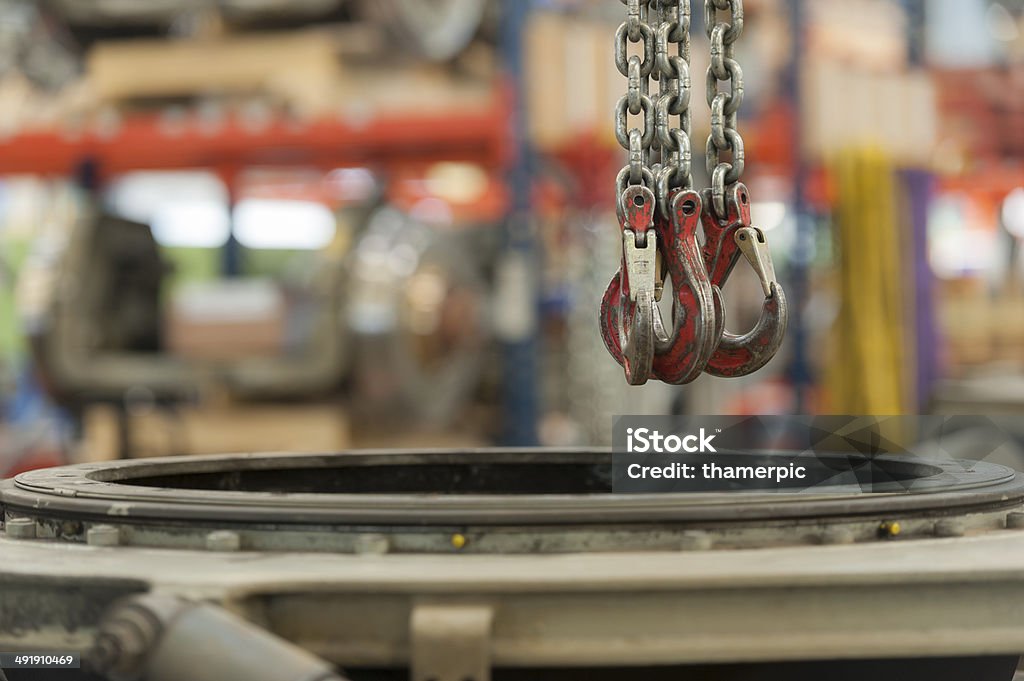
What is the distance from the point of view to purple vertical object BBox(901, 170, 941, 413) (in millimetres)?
6574

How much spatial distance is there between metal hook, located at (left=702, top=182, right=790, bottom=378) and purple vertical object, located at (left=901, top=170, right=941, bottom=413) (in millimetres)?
5102

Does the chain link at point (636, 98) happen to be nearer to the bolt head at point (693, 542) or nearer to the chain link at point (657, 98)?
the chain link at point (657, 98)

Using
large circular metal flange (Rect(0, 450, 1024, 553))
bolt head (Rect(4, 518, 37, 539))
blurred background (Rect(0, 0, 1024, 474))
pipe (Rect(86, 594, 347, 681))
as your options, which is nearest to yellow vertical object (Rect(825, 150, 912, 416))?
blurred background (Rect(0, 0, 1024, 474))

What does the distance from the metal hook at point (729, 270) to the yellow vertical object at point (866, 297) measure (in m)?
4.63

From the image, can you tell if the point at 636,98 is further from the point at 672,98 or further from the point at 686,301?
the point at 686,301

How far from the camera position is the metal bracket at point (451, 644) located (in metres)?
1.28

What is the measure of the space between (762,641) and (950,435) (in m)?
2.43

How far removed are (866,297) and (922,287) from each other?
49 centimetres

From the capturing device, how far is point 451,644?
1.28 metres

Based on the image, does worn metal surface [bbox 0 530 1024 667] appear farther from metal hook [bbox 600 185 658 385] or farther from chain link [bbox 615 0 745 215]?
chain link [bbox 615 0 745 215]

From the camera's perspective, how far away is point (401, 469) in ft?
7.80

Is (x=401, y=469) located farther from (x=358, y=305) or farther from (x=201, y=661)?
(x=358, y=305)

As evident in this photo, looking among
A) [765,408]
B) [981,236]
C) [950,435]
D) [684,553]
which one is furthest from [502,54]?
[981,236]

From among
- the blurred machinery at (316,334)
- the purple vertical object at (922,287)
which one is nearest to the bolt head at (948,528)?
the blurred machinery at (316,334)
